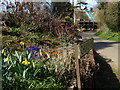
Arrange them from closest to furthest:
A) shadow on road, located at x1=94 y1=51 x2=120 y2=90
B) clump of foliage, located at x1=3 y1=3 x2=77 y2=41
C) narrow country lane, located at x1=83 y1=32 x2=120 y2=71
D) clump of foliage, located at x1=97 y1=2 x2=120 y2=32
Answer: shadow on road, located at x1=94 y1=51 x2=120 y2=90
narrow country lane, located at x1=83 y1=32 x2=120 y2=71
clump of foliage, located at x1=3 y1=3 x2=77 y2=41
clump of foliage, located at x1=97 y1=2 x2=120 y2=32

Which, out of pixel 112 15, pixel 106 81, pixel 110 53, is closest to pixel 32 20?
pixel 110 53

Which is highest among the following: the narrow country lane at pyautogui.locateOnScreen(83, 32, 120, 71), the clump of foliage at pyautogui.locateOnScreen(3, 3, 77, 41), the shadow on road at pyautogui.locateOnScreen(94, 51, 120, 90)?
the clump of foliage at pyautogui.locateOnScreen(3, 3, 77, 41)

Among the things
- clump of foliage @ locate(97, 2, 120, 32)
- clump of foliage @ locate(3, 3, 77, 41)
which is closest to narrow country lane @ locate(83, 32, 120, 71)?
clump of foliage @ locate(3, 3, 77, 41)

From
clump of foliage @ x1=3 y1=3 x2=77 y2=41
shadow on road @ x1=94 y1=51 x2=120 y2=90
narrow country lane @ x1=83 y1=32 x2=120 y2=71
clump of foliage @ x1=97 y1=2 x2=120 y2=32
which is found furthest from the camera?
clump of foliage @ x1=97 y1=2 x2=120 y2=32

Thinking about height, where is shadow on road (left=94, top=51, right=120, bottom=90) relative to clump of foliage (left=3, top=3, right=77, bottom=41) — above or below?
below

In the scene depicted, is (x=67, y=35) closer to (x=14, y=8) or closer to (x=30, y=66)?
(x=14, y=8)

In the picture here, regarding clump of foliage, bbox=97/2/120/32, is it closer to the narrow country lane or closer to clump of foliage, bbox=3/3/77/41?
the narrow country lane

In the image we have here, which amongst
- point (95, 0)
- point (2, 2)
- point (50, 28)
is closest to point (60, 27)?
point (50, 28)

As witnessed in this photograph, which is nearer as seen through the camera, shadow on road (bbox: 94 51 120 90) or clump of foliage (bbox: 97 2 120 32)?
shadow on road (bbox: 94 51 120 90)

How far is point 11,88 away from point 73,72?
1.04 metres

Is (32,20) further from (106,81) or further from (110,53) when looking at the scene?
(106,81)

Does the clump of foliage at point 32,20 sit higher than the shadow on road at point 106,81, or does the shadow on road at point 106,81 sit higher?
the clump of foliage at point 32,20

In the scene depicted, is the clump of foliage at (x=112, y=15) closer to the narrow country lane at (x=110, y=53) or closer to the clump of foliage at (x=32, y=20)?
the narrow country lane at (x=110, y=53)

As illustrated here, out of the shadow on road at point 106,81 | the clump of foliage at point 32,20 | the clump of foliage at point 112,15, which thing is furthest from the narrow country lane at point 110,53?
the clump of foliage at point 112,15
